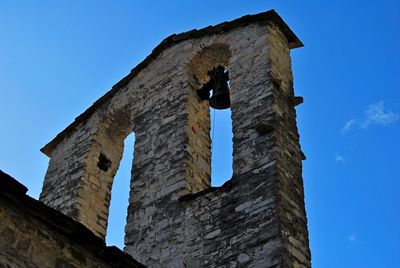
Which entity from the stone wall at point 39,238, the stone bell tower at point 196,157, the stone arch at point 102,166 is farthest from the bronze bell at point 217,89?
the stone wall at point 39,238

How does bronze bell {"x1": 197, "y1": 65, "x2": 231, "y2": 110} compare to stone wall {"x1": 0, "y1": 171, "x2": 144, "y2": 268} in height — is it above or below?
above

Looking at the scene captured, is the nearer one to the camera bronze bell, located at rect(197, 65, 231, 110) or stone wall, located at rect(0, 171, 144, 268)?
stone wall, located at rect(0, 171, 144, 268)

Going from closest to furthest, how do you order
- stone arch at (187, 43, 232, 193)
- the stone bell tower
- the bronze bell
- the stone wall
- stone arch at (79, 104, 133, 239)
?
the stone wall
the stone bell tower
stone arch at (187, 43, 232, 193)
stone arch at (79, 104, 133, 239)
the bronze bell

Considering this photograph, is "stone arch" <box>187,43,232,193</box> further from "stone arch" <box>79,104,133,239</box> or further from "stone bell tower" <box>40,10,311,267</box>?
"stone arch" <box>79,104,133,239</box>

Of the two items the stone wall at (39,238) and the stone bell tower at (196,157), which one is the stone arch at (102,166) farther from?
the stone wall at (39,238)

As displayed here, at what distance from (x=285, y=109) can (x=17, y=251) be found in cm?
408

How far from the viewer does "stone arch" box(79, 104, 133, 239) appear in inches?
358

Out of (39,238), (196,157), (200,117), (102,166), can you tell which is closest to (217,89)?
(200,117)

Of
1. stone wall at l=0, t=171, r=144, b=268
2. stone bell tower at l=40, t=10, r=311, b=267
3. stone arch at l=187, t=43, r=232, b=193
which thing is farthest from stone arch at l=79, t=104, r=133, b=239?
stone wall at l=0, t=171, r=144, b=268

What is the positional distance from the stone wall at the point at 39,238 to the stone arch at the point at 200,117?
2490mm

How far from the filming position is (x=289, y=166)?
25.5ft

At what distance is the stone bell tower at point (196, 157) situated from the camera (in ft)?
23.7

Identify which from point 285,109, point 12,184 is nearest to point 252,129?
point 285,109

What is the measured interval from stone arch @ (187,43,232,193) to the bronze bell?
80 millimetres
